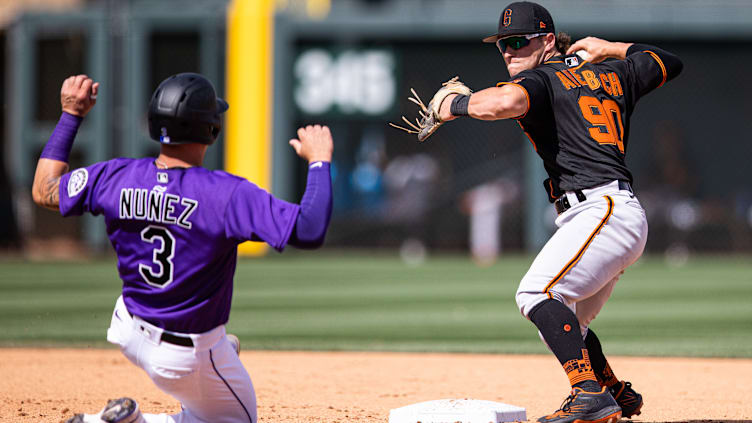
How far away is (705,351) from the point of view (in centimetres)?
682

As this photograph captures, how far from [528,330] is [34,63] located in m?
11.2

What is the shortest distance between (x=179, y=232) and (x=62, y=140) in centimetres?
64

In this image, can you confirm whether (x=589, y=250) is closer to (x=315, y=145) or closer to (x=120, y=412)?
(x=315, y=145)

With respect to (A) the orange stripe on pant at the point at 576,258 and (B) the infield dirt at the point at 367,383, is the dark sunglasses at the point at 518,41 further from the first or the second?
(B) the infield dirt at the point at 367,383

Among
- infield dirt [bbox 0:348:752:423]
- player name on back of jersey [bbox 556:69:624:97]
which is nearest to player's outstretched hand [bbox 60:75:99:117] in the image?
infield dirt [bbox 0:348:752:423]

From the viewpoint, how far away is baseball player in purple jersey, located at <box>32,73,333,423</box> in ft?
9.97

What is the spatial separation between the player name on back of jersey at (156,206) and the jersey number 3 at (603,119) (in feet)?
5.54

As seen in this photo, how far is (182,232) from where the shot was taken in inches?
121

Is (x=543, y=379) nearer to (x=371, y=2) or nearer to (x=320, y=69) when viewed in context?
(x=320, y=69)

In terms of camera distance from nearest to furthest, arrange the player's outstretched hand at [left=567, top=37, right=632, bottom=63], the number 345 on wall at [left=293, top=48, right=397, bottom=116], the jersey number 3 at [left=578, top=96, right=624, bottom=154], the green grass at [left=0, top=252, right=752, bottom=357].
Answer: the jersey number 3 at [left=578, top=96, right=624, bottom=154] < the player's outstretched hand at [left=567, top=37, right=632, bottom=63] < the green grass at [left=0, top=252, right=752, bottom=357] < the number 345 on wall at [left=293, top=48, right=397, bottom=116]

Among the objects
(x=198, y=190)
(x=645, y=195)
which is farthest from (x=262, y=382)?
(x=645, y=195)

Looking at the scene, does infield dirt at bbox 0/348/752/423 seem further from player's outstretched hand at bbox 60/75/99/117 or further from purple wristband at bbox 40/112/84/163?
player's outstretched hand at bbox 60/75/99/117

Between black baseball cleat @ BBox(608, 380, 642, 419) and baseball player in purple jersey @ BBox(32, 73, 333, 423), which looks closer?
baseball player in purple jersey @ BBox(32, 73, 333, 423)

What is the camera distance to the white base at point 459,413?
3.86 meters
